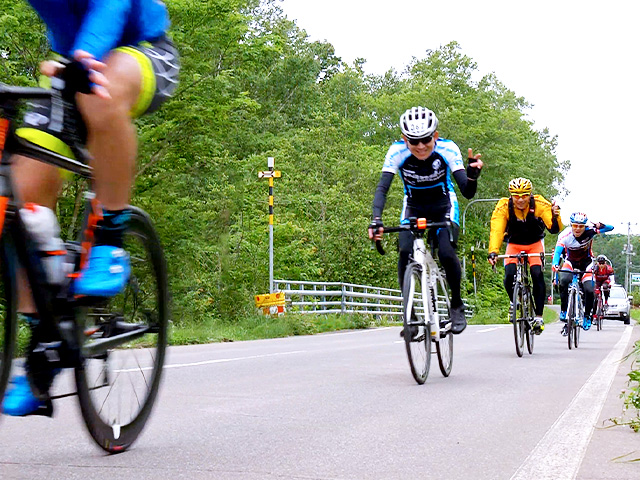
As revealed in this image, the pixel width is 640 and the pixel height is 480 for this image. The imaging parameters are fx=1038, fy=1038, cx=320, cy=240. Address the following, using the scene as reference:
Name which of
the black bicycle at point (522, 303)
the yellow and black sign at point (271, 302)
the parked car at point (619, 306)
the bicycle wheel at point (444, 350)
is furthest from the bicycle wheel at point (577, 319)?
the parked car at point (619, 306)

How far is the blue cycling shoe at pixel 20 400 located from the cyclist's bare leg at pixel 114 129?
2.42 feet

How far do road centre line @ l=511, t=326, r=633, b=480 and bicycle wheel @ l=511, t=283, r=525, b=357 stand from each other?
3834mm

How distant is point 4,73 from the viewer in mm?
Result: 21594

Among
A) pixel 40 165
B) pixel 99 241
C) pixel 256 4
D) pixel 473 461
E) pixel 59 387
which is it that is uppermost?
pixel 256 4

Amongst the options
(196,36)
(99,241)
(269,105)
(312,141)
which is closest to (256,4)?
(269,105)

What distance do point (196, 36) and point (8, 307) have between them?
21.9 meters

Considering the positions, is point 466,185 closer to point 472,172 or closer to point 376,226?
point 472,172

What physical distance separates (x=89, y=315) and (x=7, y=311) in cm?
42

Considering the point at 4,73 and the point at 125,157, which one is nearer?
Result: the point at 125,157

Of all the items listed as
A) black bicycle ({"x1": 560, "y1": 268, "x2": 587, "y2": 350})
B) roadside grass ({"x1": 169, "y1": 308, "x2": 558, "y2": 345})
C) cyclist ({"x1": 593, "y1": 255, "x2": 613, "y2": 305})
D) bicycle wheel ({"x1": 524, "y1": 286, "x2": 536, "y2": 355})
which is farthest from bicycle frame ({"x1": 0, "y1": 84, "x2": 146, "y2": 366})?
cyclist ({"x1": 593, "y1": 255, "x2": 613, "y2": 305})

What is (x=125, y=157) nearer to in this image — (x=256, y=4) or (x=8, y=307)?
(x=8, y=307)

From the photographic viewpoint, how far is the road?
3928 mm

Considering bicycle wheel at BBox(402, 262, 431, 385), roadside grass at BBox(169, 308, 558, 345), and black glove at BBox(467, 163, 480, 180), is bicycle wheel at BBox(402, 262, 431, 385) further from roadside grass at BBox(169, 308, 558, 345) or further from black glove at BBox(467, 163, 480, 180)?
roadside grass at BBox(169, 308, 558, 345)

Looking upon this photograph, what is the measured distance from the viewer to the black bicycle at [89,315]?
9.80 ft
